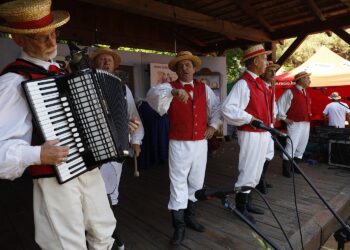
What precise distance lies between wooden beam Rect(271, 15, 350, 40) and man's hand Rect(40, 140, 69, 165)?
576cm

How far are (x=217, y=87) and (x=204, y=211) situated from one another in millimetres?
4724

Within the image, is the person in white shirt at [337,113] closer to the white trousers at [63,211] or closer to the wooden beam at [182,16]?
the wooden beam at [182,16]

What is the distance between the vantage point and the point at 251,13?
17.7 ft

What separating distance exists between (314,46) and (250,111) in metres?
16.7

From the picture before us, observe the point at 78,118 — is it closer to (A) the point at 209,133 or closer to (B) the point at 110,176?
(B) the point at 110,176

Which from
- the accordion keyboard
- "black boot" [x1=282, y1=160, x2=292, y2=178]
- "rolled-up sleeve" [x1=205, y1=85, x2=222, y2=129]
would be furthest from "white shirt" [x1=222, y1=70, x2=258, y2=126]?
"black boot" [x1=282, y1=160, x2=292, y2=178]

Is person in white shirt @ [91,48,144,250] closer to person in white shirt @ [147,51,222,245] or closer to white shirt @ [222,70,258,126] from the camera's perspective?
person in white shirt @ [147,51,222,245]

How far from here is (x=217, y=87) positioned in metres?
7.54

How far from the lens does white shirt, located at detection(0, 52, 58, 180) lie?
4.07ft

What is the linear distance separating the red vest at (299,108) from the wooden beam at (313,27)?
1536 millimetres

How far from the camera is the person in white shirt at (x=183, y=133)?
2604 millimetres

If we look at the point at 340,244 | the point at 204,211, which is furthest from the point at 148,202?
the point at 340,244

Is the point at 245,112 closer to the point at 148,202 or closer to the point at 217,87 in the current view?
the point at 148,202

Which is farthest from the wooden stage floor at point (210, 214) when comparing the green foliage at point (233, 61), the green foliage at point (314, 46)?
the green foliage at point (314, 46)
